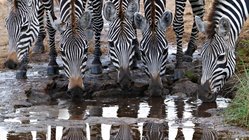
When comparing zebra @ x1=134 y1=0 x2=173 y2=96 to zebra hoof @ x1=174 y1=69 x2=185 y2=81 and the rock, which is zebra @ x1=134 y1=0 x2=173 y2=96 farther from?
zebra hoof @ x1=174 y1=69 x2=185 y2=81

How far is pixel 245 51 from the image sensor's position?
15.8m

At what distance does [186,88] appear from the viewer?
13922 mm

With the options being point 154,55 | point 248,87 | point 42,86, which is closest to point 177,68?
point 154,55

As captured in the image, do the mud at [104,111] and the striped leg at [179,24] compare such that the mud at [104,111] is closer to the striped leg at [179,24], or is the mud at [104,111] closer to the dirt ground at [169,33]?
the striped leg at [179,24]

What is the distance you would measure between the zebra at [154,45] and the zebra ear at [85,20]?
0.80 metres

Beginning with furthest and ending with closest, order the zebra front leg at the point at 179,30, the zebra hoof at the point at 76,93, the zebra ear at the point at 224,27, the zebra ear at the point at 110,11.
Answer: the zebra front leg at the point at 179,30 → the zebra ear at the point at 110,11 → the zebra hoof at the point at 76,93 → the zebra ear at the point at 224,27

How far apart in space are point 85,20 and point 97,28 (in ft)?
8.54

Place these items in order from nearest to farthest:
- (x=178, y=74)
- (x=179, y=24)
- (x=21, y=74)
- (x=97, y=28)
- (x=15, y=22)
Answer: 1. (x=15, y=22)
2. (x=178, y=74)
3. (x=21, y=74)
4. (x=179, y=24)
5. (x=97, y=28)

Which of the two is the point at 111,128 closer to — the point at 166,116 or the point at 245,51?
the point at 166,116

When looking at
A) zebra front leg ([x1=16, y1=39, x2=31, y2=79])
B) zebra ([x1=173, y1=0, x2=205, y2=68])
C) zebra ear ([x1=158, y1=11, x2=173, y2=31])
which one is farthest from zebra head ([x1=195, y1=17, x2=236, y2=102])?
zebra front leg ([x1=16, y1=39, x2=31, y2=79])

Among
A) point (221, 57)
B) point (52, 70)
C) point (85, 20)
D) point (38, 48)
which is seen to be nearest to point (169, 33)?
point (38, 48)

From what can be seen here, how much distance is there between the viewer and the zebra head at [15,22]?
47.5 feet

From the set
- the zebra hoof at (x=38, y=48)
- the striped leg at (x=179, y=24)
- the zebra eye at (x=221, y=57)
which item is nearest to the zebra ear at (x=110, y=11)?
the striped leg at (x=179, y=24)

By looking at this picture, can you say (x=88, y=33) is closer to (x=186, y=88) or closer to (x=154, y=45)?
(x=154, y=45)
